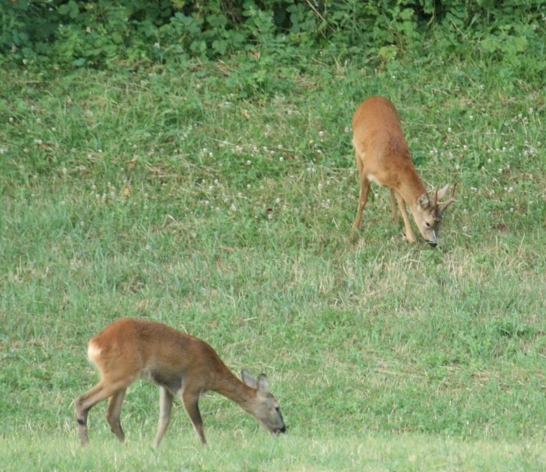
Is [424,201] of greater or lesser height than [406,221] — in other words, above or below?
above

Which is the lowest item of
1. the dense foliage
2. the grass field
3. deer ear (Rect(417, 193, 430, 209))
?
the grass field

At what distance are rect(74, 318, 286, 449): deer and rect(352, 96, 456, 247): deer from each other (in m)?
3.67

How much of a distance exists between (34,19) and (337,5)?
3.94 metres

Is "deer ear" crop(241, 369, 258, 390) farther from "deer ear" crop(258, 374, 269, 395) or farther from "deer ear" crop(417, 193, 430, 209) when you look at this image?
"deer ear" crop(417, 193, 430, 209)

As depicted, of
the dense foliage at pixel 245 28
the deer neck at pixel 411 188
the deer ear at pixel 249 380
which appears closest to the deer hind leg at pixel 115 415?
the deer ear at pixel 249 380

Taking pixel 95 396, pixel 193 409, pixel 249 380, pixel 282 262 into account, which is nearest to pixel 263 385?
pixel 249 380

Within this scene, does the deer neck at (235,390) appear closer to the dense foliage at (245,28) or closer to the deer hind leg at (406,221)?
the deer hind leg at (406,221)

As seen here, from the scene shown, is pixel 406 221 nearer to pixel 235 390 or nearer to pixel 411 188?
pixel 411 188

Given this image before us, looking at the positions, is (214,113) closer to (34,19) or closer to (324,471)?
(34,19)

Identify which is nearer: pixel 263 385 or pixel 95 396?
pixel 95 396

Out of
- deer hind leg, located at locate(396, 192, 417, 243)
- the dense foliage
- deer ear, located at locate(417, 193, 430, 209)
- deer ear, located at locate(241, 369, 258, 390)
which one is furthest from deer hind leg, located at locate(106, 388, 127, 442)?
the dense foliage

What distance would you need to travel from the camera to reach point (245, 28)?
15688mm

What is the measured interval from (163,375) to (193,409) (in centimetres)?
32

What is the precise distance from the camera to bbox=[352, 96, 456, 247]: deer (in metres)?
11.6
